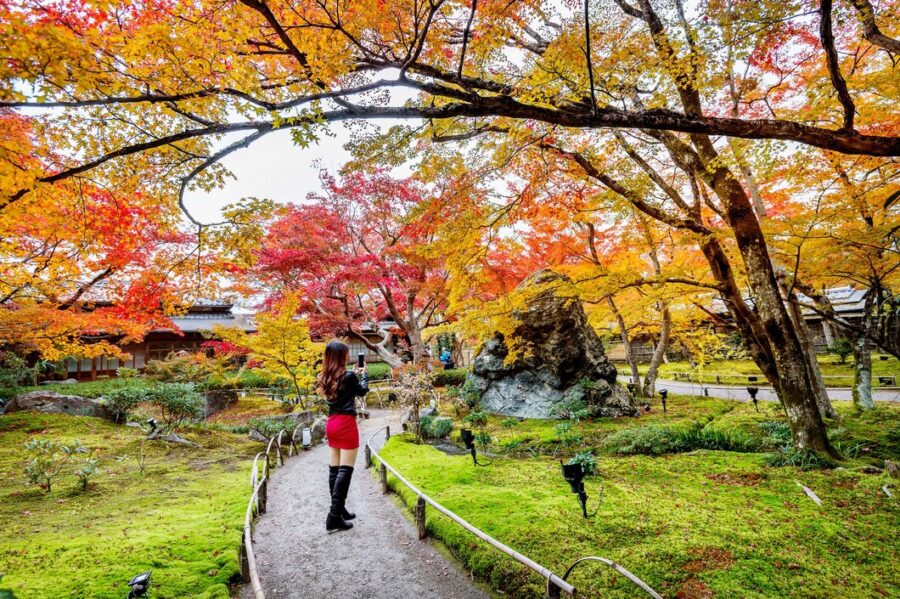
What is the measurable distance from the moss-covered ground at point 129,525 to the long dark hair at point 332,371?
171 centimetres

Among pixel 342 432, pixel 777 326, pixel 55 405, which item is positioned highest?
pixel 777 326

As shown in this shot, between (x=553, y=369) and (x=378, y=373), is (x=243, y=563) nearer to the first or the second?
(x=553, y=369)

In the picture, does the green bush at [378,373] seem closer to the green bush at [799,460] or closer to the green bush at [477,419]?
the green bush at [477,419]

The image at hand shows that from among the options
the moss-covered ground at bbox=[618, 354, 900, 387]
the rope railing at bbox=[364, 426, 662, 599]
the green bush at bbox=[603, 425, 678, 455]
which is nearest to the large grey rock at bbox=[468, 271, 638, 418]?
the green bush at bbox=[603, 425, 678, 455]

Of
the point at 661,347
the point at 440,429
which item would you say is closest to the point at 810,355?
the point at 661,347

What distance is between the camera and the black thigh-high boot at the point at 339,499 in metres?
4.29

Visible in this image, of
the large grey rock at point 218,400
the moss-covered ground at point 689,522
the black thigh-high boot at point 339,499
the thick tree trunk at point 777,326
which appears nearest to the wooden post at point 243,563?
the black thigh-high boot at point 339,499

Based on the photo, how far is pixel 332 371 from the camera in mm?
4363

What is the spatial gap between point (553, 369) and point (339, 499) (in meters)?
8.62

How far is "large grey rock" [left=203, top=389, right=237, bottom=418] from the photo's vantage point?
1720 centimetres

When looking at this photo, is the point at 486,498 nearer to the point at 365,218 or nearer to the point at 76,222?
the point at 76,222

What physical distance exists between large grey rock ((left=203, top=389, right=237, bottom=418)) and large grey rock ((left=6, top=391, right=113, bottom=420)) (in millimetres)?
3868

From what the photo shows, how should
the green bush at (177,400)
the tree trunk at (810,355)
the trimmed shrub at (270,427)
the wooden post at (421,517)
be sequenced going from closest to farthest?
the wooden post at (421,517) < the tree trunk at (810,355) < the green bush at (177,400) < the trimmed shrub at (270,427)

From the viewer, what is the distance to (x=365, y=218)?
656 inches
